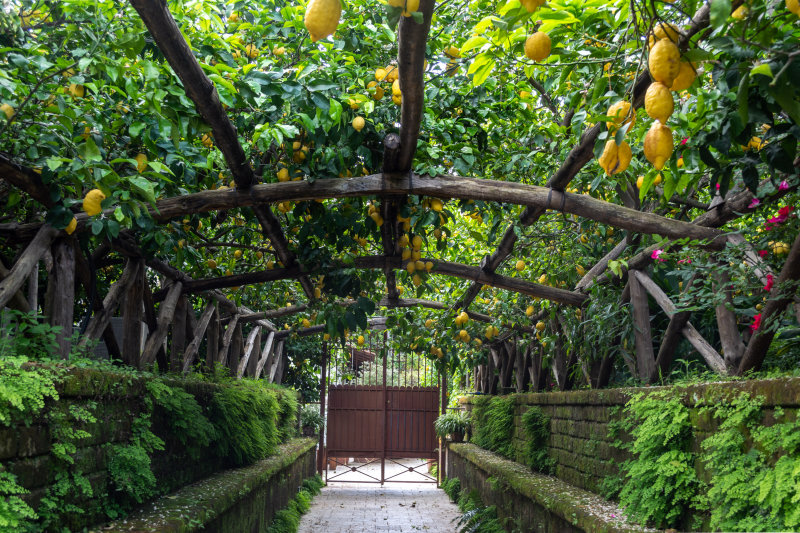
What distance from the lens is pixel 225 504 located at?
5.24m

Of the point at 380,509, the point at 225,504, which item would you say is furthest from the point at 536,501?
the point at 380,509

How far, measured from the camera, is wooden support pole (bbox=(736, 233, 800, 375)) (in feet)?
10.6

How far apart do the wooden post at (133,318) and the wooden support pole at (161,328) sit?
28 centimetres

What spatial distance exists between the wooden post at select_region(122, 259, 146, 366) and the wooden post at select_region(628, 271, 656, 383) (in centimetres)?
425

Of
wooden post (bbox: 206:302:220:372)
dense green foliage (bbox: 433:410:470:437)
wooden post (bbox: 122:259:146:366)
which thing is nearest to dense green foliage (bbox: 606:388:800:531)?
wooden post (bbox: 122:259:146:366)

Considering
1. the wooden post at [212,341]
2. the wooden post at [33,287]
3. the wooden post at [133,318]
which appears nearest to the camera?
the wooden post at [33,287]

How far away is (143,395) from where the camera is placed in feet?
15.3

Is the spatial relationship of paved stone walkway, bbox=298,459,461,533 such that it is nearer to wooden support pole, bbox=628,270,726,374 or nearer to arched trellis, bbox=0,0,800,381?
arched trellis, bbox=0,0,800,381

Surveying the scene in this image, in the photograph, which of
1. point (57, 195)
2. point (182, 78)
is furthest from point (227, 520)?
point (182, 78)

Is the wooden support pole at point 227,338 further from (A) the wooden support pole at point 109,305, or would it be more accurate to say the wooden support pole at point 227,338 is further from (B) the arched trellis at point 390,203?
(A) the wooden support pole at point 109,305

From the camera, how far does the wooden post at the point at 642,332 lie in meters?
5.39

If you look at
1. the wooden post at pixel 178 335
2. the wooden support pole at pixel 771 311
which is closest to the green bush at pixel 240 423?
the wooden post at pixel 178 335

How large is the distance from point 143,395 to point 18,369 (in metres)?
1.95

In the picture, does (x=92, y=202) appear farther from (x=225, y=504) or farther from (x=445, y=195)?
(x=225, y=504)
